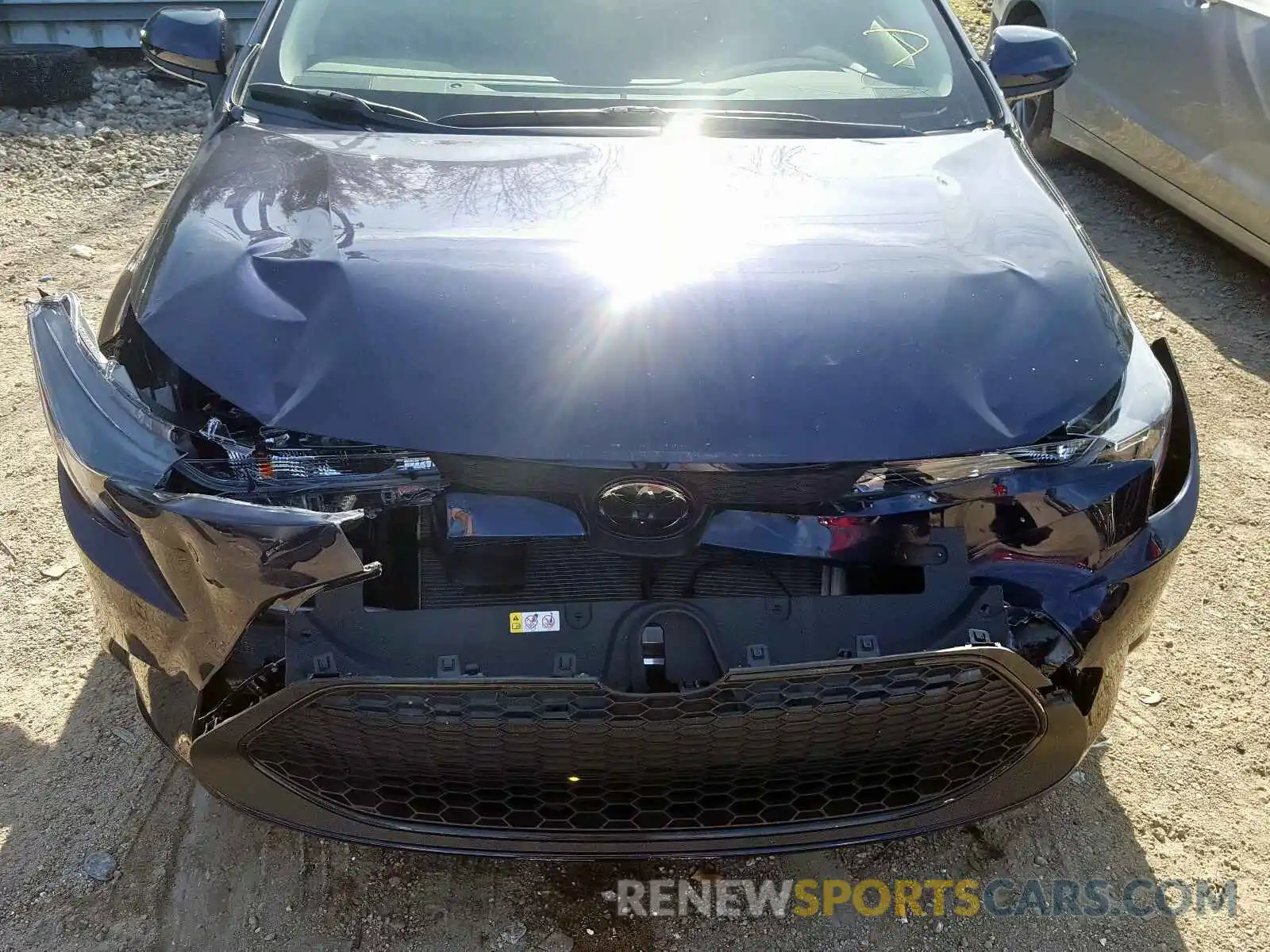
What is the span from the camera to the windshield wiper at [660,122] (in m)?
2.33

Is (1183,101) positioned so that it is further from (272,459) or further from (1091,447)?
(272,459)

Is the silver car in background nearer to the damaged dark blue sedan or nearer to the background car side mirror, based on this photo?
the damaged dark blue sedan

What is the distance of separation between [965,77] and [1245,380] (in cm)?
203

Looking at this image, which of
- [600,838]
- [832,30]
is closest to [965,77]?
[832,30]

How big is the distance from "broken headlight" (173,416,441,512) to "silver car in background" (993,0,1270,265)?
387 cm

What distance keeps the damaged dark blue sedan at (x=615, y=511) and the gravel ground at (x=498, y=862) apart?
0.35 meters

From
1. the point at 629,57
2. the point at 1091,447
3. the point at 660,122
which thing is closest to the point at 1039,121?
the point at 629,57

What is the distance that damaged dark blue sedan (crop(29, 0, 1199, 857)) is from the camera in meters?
1.49

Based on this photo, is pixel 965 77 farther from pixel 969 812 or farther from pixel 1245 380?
pixel 1245 380

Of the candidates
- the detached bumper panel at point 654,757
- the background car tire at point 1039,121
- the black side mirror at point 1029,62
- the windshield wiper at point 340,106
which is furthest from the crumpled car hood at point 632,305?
the background car tire at point 1039,121

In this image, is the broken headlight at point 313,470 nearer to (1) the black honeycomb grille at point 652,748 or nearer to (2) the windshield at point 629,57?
(1) the black honeycomb grille at point 652,748

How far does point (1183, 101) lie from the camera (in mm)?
4367

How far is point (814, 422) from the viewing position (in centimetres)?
151

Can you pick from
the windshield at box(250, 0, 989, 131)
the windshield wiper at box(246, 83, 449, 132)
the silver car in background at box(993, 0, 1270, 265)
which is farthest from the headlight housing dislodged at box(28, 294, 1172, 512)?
the silver car in background at box(993, 0, 1270, 265)
